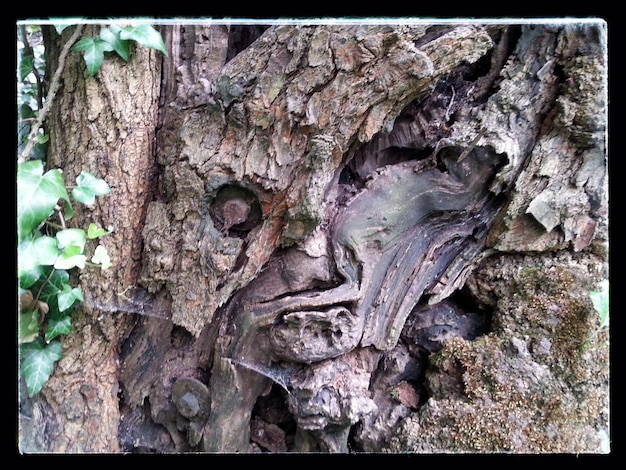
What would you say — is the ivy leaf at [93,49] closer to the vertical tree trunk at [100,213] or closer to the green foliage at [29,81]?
the vertical tree trunk at [100,213]

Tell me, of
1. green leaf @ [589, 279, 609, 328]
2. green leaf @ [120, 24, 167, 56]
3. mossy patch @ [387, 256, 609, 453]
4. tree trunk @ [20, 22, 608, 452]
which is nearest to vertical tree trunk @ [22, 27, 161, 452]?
tree trunk @ [20, 22, 608, 452]

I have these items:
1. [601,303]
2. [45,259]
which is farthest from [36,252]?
[601,303]

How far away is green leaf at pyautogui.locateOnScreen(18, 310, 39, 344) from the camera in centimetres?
138

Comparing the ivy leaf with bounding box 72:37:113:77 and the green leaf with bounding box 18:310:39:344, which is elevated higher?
the ivy leaf with bounding box 72:37:113:77

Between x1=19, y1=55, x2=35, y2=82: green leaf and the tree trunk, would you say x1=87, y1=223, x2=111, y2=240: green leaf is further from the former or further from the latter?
x1=19, y1=55, x2=35, y2=82: green leaf

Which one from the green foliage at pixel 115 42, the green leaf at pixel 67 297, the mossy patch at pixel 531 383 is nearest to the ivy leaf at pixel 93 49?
the green foliage at pixel 115 42

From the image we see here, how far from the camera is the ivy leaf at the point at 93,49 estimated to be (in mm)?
1352

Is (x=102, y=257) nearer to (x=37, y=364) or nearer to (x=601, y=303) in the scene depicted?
(x=37, y=364)

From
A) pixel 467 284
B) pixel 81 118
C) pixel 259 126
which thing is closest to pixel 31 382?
pixel 81 118

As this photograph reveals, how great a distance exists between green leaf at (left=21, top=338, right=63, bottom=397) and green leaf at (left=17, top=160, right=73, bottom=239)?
0.37 metres

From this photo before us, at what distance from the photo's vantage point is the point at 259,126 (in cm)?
136

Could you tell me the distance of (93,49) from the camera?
4.43 ft

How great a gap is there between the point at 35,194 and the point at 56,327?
16.3 inches

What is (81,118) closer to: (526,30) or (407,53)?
(407,53)
